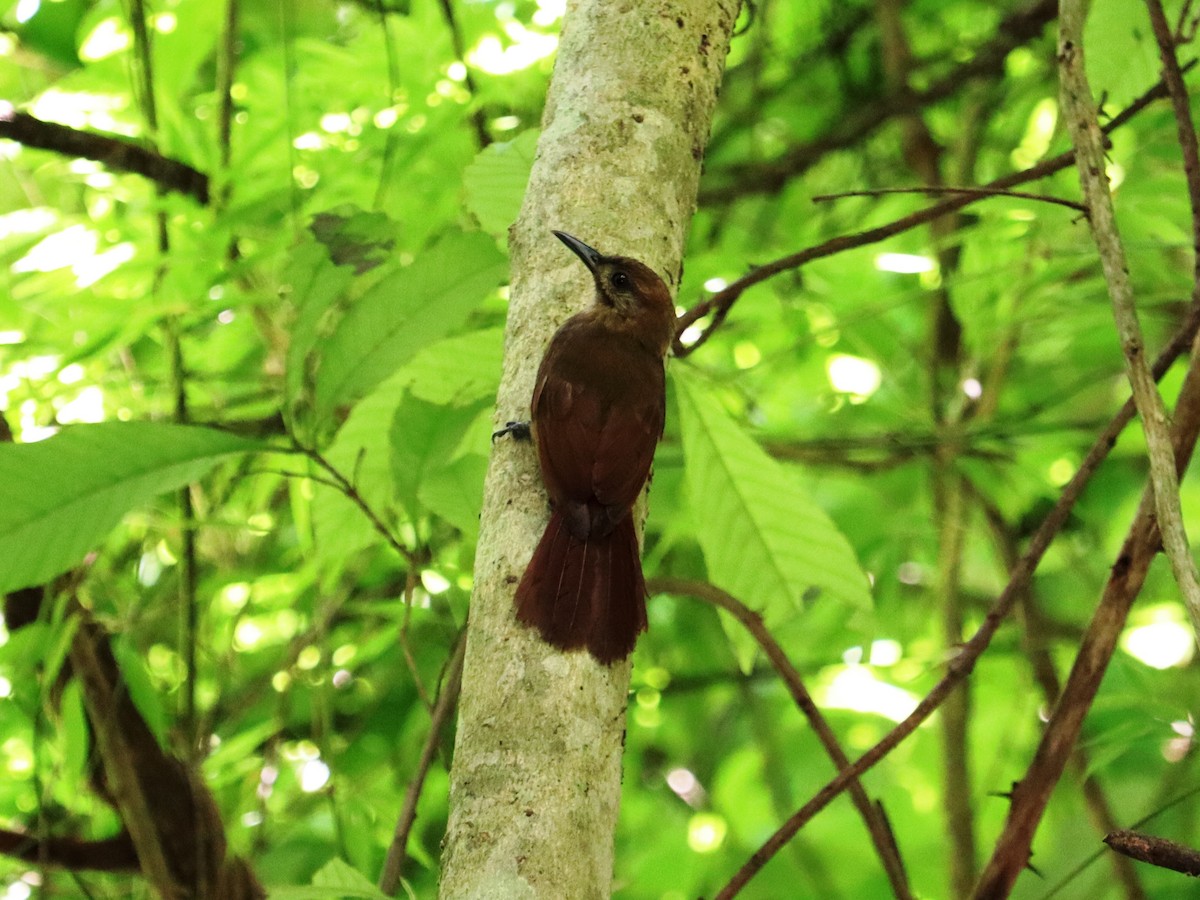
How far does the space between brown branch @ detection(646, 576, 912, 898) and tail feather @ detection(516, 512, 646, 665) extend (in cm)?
22

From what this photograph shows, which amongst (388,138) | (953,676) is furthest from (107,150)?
(953,676)

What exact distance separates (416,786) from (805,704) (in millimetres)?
638

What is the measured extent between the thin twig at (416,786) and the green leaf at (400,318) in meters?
0.43

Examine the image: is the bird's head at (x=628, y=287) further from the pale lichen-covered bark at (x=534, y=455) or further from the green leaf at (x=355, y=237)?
the green leaf at (x=355, y=237)

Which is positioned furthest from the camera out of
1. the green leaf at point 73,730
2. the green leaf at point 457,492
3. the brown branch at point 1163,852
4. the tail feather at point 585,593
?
the green leaf at point 73,730

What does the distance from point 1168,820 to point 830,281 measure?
1559mm

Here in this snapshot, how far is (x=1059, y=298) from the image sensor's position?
2680 millimetres

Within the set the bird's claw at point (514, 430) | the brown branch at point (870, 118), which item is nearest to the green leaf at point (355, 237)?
the bird's claw at point (514, 430)

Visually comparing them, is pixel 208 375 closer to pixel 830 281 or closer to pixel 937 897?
pixel 830 281

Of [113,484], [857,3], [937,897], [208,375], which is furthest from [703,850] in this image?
[857,3]

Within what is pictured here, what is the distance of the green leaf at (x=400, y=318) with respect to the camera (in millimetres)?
1863

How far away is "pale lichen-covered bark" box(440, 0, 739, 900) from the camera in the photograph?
123cm

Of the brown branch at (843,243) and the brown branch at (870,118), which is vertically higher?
the brown branch at (870,118)

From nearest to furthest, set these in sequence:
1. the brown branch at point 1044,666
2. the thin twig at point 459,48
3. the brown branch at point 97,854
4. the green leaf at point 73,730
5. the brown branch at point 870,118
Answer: the green leaf at point 73,730
the brown branch at point 97,854
the thin twig at point 459,48
the brown branch at point 1044,666
the brown branch at point 870,118
